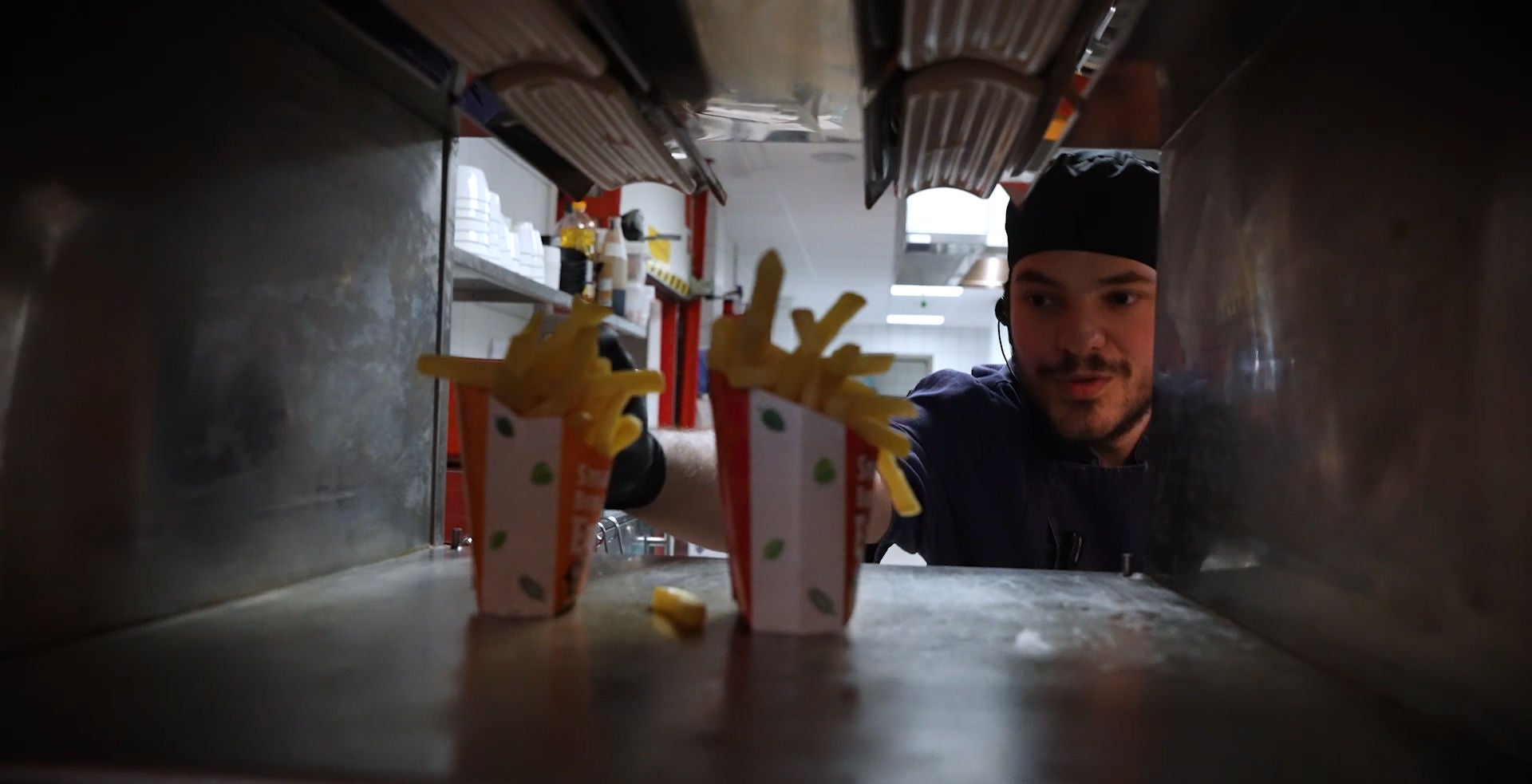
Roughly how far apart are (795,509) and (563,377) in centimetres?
17

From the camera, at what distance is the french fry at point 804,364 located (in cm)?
55

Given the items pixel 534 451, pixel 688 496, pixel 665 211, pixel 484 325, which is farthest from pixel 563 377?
pixel 665 211

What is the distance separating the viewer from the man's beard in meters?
1.43

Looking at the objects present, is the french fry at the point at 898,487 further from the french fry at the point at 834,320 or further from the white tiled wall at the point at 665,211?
the white tiled wall at the point at 665,211

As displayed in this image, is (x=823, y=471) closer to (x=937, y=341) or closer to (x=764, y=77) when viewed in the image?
(x=764, y=77)

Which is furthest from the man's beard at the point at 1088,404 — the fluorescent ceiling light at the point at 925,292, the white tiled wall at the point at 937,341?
the white tiled wall at the point at 937,341

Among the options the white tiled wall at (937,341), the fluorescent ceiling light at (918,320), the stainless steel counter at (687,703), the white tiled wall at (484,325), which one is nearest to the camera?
the stainless steel counter at (687,703)

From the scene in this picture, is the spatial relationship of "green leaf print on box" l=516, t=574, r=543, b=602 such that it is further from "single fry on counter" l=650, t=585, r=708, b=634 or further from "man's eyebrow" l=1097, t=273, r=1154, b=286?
"man's eyebrow" l=1097, t=273, r=1154, b=286

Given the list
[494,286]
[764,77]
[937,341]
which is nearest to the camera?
[764,77]

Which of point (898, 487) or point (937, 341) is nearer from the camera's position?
point (898, 487)

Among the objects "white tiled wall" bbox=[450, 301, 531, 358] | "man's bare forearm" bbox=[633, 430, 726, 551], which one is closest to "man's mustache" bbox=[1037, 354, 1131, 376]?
"man's bare forearm" bbox=[633, 430, 726, 551]

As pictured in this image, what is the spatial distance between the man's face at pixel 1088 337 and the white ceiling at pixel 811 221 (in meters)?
0.70

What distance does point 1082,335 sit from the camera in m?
1.43

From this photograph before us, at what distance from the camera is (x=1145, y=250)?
1398 mm
